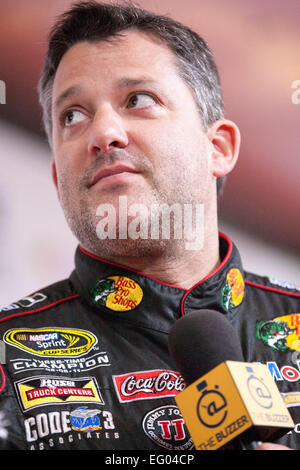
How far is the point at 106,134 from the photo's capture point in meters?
1.23

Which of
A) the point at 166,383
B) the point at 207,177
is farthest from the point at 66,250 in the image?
the point at 166,383

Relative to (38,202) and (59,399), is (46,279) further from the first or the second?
(59,399)

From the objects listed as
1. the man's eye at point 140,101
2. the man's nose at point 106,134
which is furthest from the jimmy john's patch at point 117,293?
the man's eye at point 140,101

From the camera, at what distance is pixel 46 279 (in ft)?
5.38

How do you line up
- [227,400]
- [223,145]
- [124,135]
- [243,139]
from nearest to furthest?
[227,400], [124,135], [223,145], [243,139]

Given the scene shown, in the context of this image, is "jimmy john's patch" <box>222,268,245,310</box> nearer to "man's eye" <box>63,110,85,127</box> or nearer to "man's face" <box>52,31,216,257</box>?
"man's face" <box>52,31,216,257</box>

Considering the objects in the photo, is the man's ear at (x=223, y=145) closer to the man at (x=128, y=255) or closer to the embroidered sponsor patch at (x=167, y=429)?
the man at (x=128, y=255)

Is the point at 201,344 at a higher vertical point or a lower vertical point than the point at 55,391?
higher

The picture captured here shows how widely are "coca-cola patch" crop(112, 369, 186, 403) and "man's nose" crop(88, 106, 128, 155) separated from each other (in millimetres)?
443

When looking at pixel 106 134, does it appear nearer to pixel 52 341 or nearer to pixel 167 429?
pixel 52 341

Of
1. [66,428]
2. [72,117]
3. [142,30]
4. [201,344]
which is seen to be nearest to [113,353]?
[66,428]

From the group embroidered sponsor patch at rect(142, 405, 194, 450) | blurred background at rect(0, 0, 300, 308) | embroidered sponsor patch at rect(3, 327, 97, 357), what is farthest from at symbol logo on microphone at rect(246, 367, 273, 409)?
blurred background at rect(0, 0, 300, 308)

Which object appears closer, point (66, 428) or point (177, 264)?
point (66, 428)

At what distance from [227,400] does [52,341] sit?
575 mm
